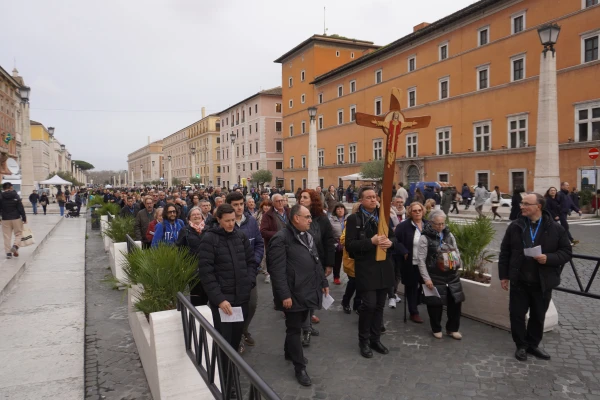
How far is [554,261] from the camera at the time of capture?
440cm

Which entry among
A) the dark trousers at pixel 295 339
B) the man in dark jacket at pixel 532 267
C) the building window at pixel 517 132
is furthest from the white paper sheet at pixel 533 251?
the building window at pixel 517 132

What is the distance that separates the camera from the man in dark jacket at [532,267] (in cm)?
449

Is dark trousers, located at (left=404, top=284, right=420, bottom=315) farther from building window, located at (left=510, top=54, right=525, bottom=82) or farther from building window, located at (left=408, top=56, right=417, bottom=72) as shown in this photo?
building window, located at (left=408, top=56, right=417, bottom=72)

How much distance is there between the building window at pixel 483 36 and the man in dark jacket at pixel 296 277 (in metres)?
32.9

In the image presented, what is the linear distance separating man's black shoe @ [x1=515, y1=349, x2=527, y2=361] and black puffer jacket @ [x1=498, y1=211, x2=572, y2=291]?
2.48ft

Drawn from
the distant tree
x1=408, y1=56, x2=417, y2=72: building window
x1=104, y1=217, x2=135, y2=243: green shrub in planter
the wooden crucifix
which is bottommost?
x1=104, y1=217, x2=135, y2=243: green shrub in planter

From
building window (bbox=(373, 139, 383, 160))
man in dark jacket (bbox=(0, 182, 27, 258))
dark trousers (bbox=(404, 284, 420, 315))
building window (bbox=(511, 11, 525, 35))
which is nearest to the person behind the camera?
dark trousers (bbox=(404, 284, 420, 315))

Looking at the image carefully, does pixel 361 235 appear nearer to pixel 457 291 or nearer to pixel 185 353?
pixel 457 291

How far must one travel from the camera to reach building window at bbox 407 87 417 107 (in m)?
38.5

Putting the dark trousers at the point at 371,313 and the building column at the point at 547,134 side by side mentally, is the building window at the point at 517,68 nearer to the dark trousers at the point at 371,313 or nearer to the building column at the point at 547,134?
the building column at the point at 547,134

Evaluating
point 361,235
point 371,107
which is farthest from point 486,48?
point 361,235

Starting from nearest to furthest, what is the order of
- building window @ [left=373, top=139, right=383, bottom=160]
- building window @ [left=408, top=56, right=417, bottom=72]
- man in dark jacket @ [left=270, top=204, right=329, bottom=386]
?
1. man in dark jacket @ [left=270, top=204, right=329, bottom=386]
2. building window @ [left=408, top=56, right=417, bottom=72]
3. building window @ [left=373, top=139, right=383, bottom=160]

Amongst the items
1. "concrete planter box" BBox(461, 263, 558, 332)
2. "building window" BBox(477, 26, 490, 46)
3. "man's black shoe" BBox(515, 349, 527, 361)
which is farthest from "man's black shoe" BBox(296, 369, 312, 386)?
"building window" BBox(477, 26, 490, 46)

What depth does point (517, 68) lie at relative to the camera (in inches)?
1165
